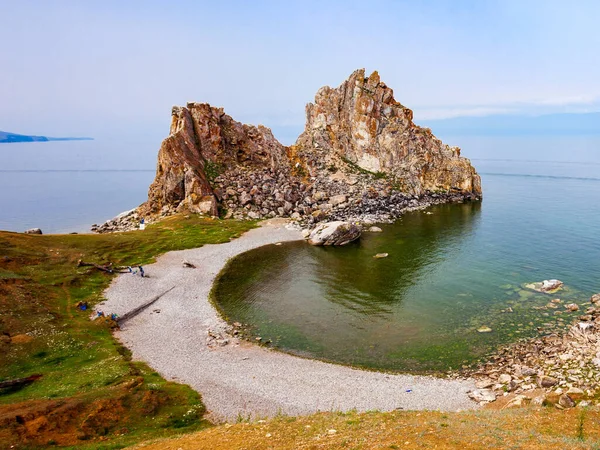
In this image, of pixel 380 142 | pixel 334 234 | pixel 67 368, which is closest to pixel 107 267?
pixel 67 368

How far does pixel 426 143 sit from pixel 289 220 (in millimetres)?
72493

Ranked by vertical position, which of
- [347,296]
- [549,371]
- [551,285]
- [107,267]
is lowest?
[549,371]

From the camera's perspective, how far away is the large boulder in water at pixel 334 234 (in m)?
86.5

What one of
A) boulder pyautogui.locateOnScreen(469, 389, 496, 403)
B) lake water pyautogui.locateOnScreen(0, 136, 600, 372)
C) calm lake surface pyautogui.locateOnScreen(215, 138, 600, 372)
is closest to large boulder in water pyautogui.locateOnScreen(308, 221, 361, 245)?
calm lake surface pyautogui.locateOnScreen(215, 138, 600, 372)

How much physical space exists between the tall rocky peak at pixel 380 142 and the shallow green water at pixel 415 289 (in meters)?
40.9

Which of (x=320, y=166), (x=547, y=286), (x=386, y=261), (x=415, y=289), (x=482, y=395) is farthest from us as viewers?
(x=320, y=166)

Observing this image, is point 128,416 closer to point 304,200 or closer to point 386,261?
point 386,261

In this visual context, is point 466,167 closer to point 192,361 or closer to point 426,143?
point 426,143

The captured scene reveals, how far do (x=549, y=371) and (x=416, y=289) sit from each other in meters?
25.2

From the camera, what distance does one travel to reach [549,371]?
35.8 m

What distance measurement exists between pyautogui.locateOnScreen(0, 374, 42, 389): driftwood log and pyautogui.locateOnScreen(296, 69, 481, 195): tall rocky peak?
115 m

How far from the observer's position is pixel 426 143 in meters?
144

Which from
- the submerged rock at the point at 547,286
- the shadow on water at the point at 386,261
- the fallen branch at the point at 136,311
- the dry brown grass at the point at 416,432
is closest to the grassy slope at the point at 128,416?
the dry brown grass at the point at 416,432

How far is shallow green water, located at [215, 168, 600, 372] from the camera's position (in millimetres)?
44500
